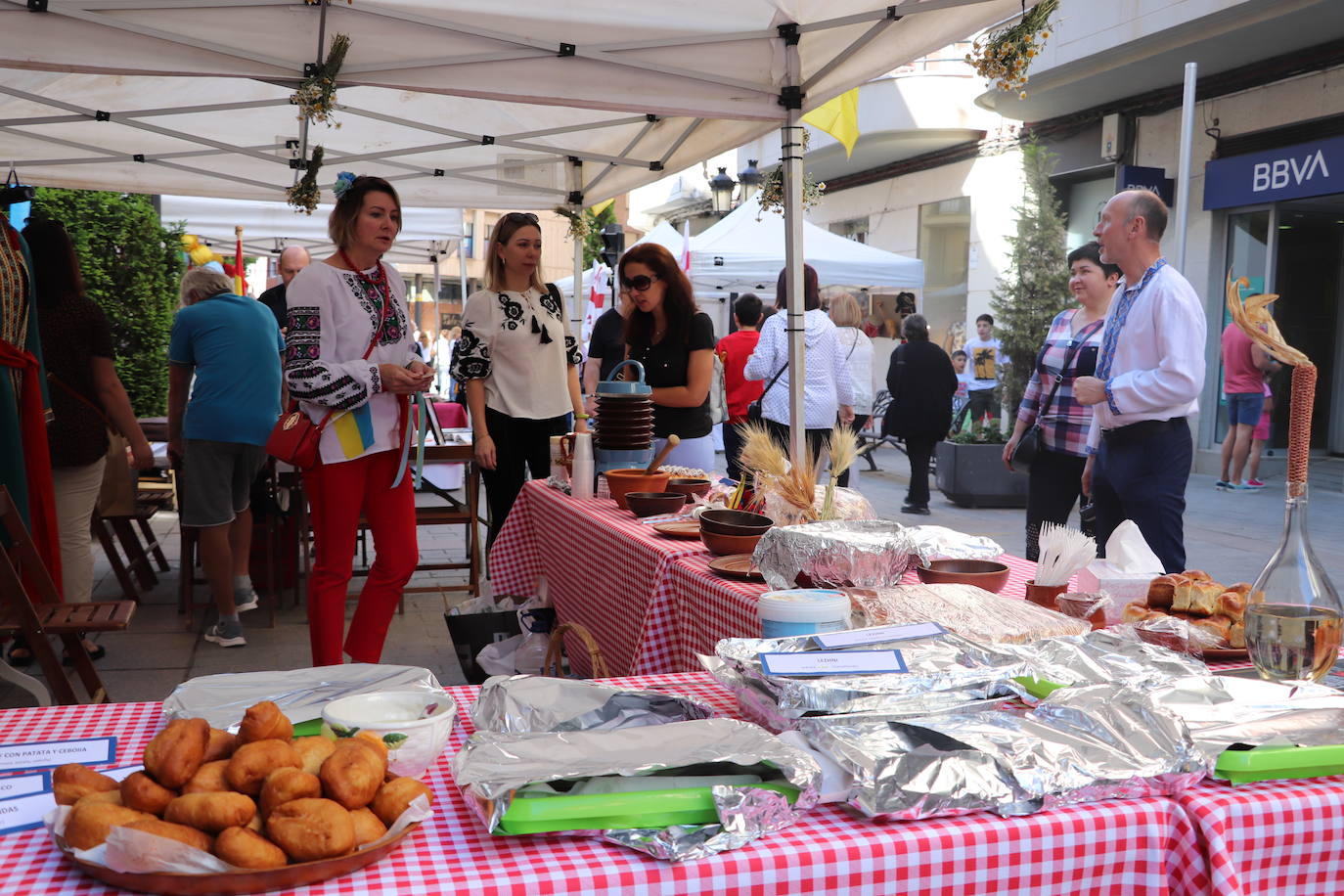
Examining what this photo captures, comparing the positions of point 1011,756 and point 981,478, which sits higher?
point 1011,756

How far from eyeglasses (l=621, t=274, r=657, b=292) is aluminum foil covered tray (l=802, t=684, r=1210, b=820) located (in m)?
3.21

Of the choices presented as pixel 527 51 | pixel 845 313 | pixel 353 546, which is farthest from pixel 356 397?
pixel 845 313

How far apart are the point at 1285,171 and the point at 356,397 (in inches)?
401

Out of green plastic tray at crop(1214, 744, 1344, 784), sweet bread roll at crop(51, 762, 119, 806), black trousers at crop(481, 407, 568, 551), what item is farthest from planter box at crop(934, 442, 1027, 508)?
sweet bread roll at crop(51, 762, 119, 806)

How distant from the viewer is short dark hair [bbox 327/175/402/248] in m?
3.45

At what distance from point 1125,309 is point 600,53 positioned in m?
2.01

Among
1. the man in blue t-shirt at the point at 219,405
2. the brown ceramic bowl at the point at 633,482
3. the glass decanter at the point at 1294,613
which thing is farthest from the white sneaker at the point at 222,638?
the glass decanter at the point at 1294,613

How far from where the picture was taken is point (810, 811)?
1.23 metres

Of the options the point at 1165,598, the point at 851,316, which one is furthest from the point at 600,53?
the point at 851,316

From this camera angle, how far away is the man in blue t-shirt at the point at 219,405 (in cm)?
465

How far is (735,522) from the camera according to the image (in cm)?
287

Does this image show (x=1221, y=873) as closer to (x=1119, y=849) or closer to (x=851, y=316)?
(x=1119, y=849)

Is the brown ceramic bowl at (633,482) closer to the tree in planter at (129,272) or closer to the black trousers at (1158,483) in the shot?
the black trousers at (1158,483)

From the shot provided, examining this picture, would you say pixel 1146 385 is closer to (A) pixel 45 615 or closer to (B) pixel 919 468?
(A) pixel 45 615
